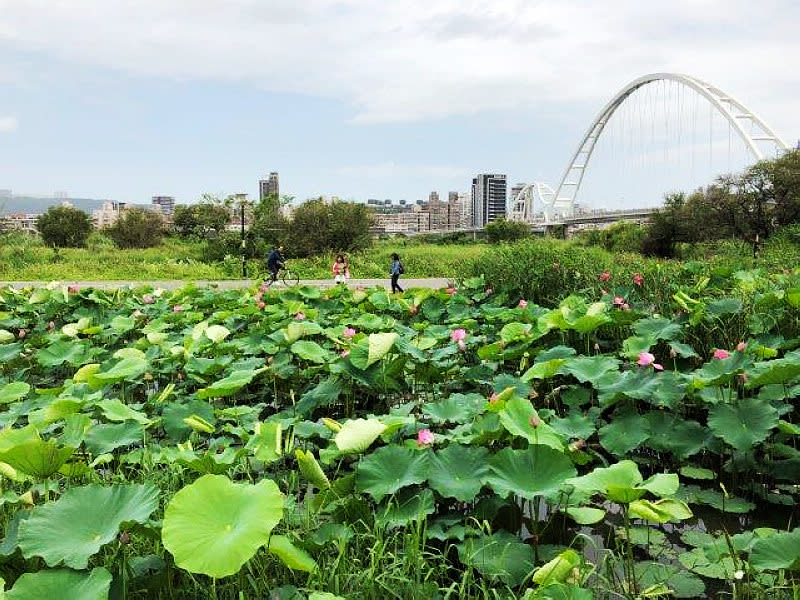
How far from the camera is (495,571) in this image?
1.76m

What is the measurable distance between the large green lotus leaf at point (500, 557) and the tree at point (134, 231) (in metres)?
31.3

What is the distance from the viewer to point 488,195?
113312 millimetres

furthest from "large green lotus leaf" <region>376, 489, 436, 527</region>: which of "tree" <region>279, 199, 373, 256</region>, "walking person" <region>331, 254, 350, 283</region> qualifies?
"tree" <region>279, 199, 373, 256</region>

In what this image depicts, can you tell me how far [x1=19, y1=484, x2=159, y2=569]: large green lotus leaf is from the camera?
150cm

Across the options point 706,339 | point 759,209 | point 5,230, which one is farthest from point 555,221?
point 706,339

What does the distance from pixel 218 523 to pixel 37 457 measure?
69cm

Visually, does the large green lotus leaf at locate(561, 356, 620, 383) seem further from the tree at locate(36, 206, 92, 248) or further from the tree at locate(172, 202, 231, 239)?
the tree at locate(36, 206, 92, 248)

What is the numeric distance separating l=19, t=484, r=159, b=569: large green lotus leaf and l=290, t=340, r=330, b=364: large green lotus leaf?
189cm

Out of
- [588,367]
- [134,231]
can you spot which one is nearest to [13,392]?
[588,367]

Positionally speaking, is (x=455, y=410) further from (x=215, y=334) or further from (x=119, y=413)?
(x=215, y=334)

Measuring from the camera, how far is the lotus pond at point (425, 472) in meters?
1.60

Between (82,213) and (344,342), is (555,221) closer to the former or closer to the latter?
(82,213)

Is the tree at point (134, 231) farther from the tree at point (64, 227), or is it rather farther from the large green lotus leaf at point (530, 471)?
the large green lotus leaf at point (530, 471)

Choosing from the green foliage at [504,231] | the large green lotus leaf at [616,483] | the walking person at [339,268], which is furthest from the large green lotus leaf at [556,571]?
the green foliage at [504,231]
